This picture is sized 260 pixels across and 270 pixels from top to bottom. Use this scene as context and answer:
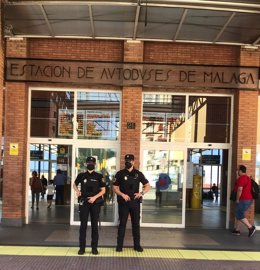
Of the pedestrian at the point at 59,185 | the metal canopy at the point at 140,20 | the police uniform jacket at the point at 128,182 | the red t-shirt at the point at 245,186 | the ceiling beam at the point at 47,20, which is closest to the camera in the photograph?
the police uniform jacket at the point at 128,182

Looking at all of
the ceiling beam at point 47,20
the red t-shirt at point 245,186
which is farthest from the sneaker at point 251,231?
the ceiling beam at point 47,20

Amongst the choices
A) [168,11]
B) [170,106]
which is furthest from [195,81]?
[168,11]

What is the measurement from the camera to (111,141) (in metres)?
12.2

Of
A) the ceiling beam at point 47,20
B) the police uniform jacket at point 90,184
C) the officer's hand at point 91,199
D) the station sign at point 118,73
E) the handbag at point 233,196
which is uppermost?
the ceiling beam at point 47,20

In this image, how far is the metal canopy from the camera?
9.64 meters

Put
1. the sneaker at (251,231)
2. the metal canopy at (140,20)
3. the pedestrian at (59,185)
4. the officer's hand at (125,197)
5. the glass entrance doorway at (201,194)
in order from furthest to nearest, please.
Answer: the pedestrian at (59,185) → the glass entrance doorway at (201,194) → the sneaker at (251,231) → the metal canopy at (140,20) → the officer's hand at (125,197)

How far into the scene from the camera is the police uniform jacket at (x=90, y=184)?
866cm

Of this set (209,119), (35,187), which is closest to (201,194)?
(209,119)

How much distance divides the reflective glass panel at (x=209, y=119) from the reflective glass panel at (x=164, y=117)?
27cm

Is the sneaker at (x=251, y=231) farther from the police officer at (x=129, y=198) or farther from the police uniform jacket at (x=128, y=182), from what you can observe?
the police uniform jacket at (x=128, y=182)

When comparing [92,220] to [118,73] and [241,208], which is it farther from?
[118,73]

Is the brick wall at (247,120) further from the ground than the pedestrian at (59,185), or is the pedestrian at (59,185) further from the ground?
the brick wall at (247,120)

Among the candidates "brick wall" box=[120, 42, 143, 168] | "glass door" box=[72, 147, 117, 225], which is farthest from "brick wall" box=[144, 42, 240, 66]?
"glass door" box=[72, 147, 117, 225]

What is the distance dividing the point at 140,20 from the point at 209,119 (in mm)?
3421
